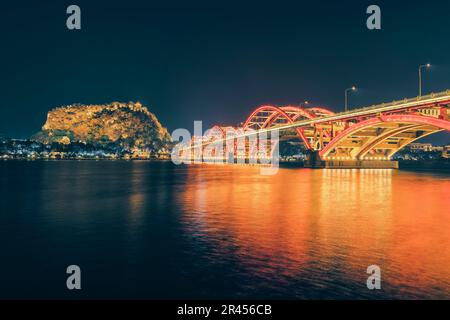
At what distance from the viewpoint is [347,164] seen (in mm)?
100250

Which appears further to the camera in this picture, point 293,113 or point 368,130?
point 293,113

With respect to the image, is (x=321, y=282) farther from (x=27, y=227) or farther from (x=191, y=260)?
(x=27, y=227)

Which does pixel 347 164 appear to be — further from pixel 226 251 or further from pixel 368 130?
pixel 226 251

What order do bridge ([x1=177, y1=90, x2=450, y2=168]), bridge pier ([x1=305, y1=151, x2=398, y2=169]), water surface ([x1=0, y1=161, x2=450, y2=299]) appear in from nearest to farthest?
water surface ([x1=0, y1=161, x2=450, y2=299]), bridge ([x1=177, y1=90, x2=450, y2=168]), bridge pier ([x1=305, y1=151, x2=398, y2=169])

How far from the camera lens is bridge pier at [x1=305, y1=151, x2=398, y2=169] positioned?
3942 inches

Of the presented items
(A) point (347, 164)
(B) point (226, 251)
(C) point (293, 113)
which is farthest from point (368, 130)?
(B) point (226, 251)

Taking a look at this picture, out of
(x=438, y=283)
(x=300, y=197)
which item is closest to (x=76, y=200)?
(x=300, y=197)

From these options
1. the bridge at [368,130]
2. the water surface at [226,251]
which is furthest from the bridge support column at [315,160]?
the water surface at [226,251]

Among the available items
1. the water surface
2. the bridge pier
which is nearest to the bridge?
the bridge pier

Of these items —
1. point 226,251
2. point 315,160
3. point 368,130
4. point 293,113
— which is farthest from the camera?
point 293,113

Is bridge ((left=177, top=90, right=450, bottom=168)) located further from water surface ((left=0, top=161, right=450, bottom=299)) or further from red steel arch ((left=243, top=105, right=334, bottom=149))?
water surface ((left=0, top=161, right=450, bottom=299))

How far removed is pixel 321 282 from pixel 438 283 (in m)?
3.25

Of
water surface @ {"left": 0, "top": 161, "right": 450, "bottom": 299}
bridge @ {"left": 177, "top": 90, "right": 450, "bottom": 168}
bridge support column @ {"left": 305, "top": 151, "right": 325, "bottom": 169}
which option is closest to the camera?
water surface @ {"left": 0, "top": 161, "right": 450, "bottom": 299}

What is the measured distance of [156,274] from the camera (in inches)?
498
